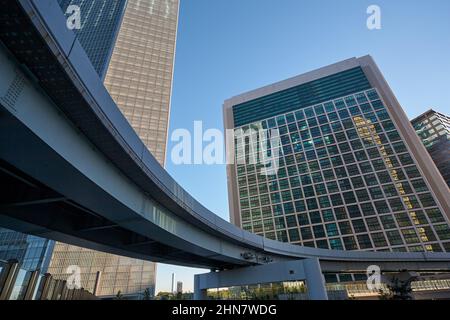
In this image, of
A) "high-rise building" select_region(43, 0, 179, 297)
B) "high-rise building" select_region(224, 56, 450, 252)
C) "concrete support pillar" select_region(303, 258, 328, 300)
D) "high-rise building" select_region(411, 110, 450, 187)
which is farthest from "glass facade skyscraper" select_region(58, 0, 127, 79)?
"high-rise building" select_region(411, 110, 450, 187)

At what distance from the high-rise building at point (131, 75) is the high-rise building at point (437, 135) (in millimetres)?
107023

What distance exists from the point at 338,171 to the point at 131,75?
81078 millimetres

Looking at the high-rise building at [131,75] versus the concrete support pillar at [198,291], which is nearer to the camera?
the concrete support pillar at [198,291]

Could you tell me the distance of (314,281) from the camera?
75.0 feet

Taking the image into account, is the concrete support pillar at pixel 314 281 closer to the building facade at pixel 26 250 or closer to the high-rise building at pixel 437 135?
the building facade at pixel 26 250

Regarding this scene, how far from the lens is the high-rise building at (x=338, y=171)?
194 feet

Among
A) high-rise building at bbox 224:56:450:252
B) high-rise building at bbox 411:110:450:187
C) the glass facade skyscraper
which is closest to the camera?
high-rise building at bbox 224:56:450:252

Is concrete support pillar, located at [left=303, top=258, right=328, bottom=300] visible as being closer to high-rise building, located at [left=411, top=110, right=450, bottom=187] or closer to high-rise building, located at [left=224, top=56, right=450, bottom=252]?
high-rise building, located at [left=224, top=56, right=450, bottom=252]

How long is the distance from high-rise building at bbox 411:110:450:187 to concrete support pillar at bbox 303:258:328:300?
99557 millimetres

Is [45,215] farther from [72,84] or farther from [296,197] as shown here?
[296,197]

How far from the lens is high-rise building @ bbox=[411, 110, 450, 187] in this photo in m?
93.3

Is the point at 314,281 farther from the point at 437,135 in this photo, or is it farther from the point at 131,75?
the point at 437,135

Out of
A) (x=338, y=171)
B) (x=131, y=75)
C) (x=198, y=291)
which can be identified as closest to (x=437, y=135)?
(x=338, y=171)

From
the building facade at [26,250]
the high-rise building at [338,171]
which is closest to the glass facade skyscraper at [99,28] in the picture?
the building facade at [26,250]
